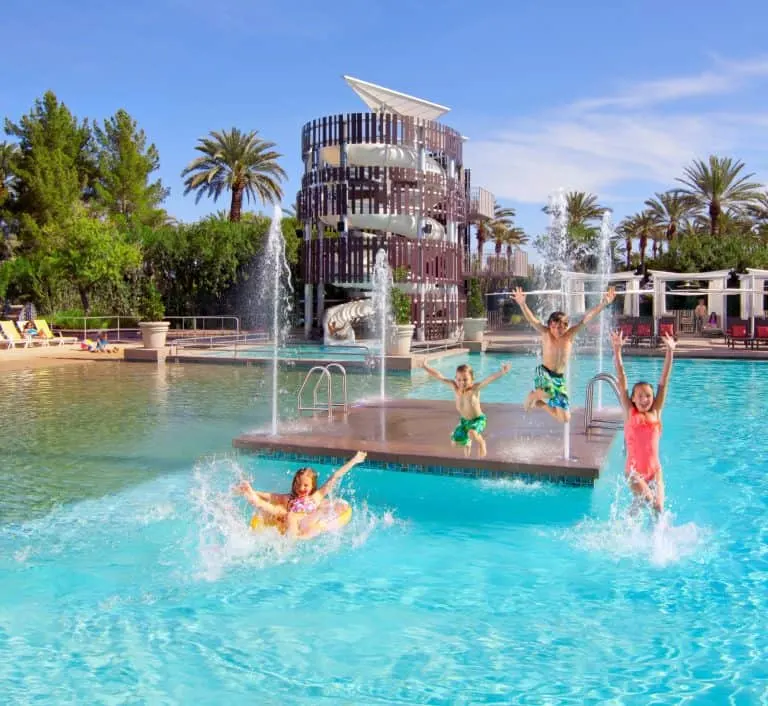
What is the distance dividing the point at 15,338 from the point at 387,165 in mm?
15738

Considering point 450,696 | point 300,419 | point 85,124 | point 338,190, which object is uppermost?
point 85,124

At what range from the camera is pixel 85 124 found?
167 feet

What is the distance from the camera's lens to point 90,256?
36.7m

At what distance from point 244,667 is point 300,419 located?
22.7ft

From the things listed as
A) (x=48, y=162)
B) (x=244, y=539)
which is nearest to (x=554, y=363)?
(x=244, y=539)

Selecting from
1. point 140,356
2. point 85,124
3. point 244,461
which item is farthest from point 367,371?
point 85,124

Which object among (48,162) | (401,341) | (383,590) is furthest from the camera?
(48,162)

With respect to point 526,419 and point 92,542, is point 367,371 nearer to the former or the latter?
point 526,419

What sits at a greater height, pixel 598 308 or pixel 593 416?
pixel 598 308

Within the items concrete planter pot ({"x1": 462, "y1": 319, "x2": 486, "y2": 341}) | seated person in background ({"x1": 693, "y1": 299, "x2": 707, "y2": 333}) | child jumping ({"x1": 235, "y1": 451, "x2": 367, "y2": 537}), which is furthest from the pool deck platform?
seated person in background ({"x1": 693, "y1": 299, "x2": 707, "y2": 333})

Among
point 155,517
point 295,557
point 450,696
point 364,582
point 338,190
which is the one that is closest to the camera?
point 450,696

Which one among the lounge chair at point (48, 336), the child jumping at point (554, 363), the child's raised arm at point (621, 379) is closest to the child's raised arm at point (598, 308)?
the child jumping at point (554, 363)

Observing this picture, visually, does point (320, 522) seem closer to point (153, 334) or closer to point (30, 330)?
point (153, 334)

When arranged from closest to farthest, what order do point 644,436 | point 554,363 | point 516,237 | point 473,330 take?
1. point 644,436
2. point 554,363
3. point 473,330
4. point 516,237
